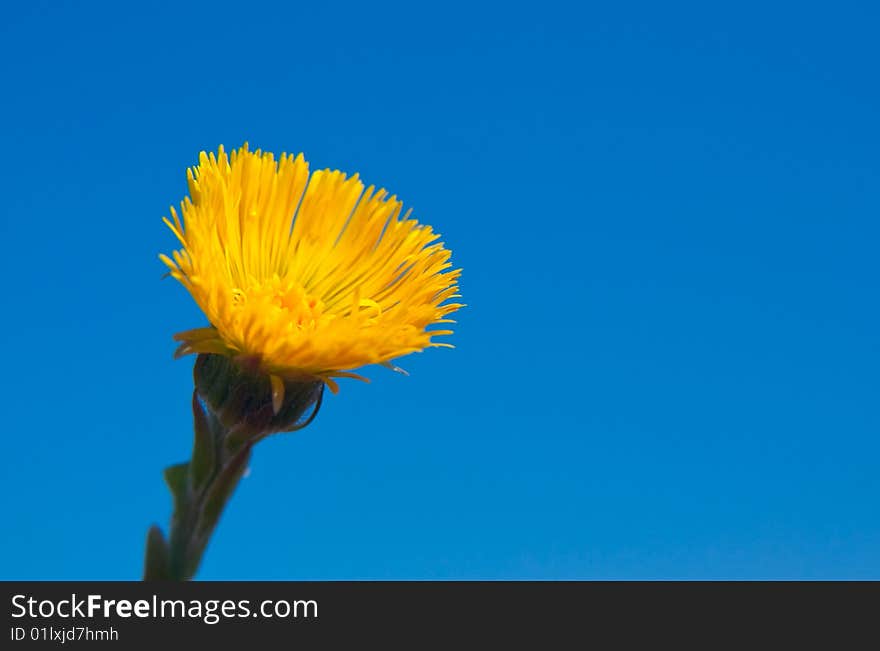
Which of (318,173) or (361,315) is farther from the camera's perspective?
(318,173)

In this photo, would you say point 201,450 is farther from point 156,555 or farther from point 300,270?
point 300,270

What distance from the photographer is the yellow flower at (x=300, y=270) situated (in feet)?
5.75

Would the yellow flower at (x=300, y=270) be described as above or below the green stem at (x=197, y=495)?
above

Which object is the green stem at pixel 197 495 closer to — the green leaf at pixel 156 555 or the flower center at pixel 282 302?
the green leaf at pixel 156 555

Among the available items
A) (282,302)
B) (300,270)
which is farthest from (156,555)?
(300,270)

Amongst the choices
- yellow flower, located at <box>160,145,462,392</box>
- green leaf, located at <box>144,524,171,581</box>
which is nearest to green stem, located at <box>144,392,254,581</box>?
green leaf, located at <box>144,524,171,581</box>

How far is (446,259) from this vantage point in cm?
207

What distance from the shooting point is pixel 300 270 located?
7.36 ft

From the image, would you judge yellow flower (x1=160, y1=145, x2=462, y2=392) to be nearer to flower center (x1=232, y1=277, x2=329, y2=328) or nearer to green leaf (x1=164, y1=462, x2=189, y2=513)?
flower center (x1=232, y1=277, x2=329, y2=328)

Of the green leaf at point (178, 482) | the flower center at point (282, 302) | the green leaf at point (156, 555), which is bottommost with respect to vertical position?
the green leaf at point (156, 555)

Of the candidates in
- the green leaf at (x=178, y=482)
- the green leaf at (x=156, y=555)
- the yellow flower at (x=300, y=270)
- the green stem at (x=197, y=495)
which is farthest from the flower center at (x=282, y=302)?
the green leaf at (x=156, y=555)
